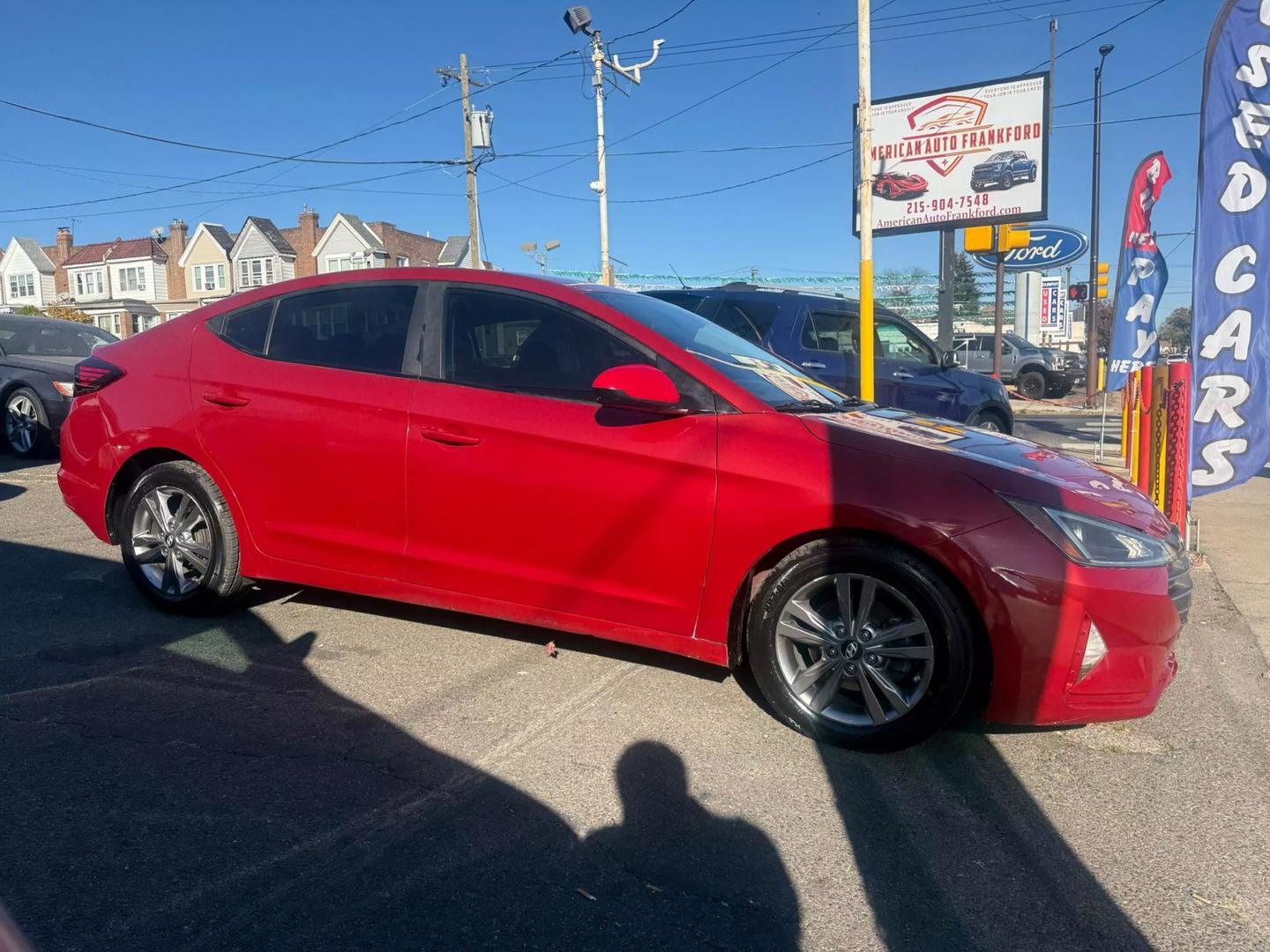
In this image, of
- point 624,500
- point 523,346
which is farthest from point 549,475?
point 523,346

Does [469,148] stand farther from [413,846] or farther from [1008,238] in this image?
[413,846]

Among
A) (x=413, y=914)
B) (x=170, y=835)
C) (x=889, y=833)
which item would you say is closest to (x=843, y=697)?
(x=889, y=833)

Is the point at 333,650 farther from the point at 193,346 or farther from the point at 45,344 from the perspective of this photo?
the point at 45,344

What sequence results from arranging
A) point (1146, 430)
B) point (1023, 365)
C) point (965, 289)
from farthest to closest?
point (965, 289), point (1023, 365), point (1146, 430)

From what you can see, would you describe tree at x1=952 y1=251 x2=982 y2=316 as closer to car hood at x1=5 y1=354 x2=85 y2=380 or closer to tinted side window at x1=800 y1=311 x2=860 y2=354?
tinted side window at x1=800 y1=311 x2=860 y2=354

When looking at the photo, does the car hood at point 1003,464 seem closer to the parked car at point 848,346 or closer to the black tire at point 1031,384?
the parked car at point 848,346

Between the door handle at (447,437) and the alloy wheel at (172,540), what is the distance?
1332 millimetres

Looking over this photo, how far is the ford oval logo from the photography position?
3047 centimetres

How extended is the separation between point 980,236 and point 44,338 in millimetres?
15603

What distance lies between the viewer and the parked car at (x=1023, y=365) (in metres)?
25.3

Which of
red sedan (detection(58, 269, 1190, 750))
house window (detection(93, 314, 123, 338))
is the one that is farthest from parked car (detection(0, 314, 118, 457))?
house window (detection(93, 314, 123, 338))

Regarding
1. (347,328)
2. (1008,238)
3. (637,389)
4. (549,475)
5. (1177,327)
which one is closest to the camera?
(637,389)

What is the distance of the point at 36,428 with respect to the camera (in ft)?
32.4

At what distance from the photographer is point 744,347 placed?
452 centimetres
